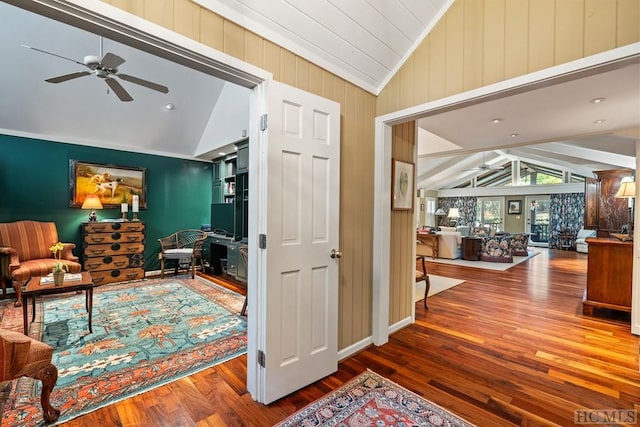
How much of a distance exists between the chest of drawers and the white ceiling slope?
4.54 metres

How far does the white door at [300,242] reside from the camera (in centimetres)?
189

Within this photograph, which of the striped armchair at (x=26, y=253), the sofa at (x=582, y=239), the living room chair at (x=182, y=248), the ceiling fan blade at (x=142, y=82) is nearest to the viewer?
the ceiling fan blade at (x=142, y=82)

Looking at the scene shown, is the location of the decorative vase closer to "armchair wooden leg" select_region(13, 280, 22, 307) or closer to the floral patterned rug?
"armchair wooden leg" select_region(13, 280, 22, 307)

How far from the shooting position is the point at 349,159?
2.46 metres

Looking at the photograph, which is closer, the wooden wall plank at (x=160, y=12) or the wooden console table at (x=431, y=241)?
the wooden wall plank at (x=160, y=12)

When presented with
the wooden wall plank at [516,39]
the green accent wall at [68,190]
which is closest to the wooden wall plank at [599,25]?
the wooden wall plank at [516,39]

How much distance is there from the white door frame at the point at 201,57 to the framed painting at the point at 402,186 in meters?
1.52

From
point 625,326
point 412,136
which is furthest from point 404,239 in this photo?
point 625,326

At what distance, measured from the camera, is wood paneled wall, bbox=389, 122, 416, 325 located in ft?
9.88

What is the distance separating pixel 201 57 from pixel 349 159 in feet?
4.33

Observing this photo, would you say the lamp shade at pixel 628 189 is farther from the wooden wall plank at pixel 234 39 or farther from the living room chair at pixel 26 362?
the living room chair at pixel 26 362

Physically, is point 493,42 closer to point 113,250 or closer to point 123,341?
point 123,341

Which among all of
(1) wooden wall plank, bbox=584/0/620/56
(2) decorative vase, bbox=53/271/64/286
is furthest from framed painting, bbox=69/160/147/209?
(1) wooden wall plank, bbox=584/0/620/56

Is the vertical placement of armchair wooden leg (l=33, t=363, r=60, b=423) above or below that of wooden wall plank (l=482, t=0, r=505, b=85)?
below
